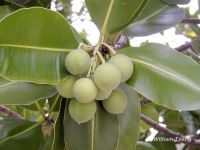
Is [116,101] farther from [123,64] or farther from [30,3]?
[30,3]

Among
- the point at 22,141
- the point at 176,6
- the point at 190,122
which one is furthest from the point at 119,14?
the point at 190,122

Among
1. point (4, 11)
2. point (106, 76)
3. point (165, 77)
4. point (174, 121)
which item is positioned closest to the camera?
point (106, 76)

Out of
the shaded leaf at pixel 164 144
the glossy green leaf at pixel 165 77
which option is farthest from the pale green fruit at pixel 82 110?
the shaded leaf at pixel 164 144

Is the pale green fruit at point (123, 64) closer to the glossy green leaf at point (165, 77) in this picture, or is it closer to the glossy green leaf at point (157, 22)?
the glossy green leaf at point (165, 77)

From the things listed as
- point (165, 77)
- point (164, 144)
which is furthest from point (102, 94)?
point (164, 144)

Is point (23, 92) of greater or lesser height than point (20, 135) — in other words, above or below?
above

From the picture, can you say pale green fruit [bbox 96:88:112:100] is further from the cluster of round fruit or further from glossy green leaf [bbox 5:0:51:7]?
glossy green leaf [bbox 5:0:51:7]

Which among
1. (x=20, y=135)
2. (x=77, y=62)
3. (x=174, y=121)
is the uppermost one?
(x=77, y=62)

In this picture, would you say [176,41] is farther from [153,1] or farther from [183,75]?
[183,75]

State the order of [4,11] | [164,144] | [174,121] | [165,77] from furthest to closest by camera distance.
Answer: [174,121]
[164,144]
[4,11]
[165,77]
